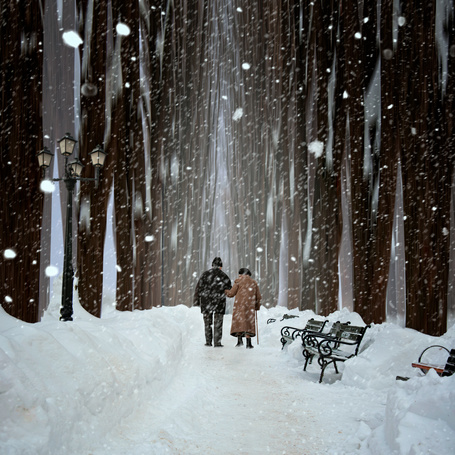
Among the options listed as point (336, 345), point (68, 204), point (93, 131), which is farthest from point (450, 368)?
point (93, 131)

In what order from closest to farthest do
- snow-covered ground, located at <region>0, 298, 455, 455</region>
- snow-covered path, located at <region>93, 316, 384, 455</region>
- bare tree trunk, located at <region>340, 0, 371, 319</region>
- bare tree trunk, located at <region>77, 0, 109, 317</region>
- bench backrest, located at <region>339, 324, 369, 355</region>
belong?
snow-covered ground, located at <region>0, 298, 455, 455</region> → snow-covered path, located at <region>93, 316, 384, 455</region> → bench backrest, located at <region>339, 324, 369, 355</region> → bare tree trunk, located at <region>340, 0, 371, 319</region> → bare tree trunk, located at <region>77, 0, 109, 317</region>

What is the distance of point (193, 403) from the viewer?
439 centimetres

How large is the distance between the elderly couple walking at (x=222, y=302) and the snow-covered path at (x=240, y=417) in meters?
3.00

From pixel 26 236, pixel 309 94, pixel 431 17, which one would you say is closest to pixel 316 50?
pixel 309 94

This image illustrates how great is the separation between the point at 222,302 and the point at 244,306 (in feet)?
1.74

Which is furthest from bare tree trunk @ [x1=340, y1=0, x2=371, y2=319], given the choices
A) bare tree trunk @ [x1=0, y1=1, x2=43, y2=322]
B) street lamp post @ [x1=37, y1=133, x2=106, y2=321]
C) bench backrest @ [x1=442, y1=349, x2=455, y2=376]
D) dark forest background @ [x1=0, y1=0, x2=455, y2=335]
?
bare tree trunk @ [x1=0, y1=1, x2=43, y2=322]

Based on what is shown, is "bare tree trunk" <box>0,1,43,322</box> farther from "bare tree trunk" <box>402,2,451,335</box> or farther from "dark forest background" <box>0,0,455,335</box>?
"bare tree trunk" <box>402,2,451,335</box>

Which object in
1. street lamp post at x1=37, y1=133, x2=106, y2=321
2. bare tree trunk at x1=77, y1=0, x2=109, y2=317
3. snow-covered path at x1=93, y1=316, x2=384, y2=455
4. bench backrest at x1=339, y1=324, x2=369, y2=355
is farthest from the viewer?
bare tree trunk at x1=77, y1=0, x2=109, y2=317

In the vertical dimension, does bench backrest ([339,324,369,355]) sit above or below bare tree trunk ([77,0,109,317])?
below

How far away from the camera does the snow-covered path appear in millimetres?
3234

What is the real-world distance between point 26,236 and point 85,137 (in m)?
4.00

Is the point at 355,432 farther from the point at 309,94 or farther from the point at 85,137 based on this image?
the point at 309,94

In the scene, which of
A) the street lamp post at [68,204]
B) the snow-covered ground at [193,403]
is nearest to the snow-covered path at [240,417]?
the snow-covered ground at [193,403]

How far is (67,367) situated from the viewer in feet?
11.3
